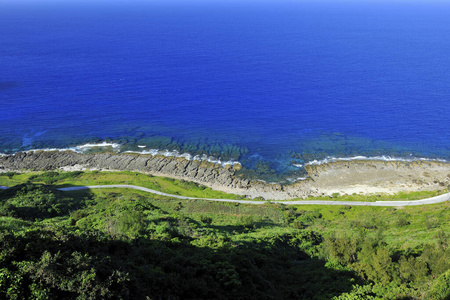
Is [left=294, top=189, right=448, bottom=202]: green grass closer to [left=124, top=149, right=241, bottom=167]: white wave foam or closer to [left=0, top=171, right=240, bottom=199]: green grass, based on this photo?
[left=0, top=171, right=240, bottom=199]: green grass

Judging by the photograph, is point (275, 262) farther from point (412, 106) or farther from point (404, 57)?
point (404, 57)

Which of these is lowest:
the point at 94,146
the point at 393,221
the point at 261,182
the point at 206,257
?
the point at 261,182

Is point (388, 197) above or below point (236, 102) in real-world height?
below

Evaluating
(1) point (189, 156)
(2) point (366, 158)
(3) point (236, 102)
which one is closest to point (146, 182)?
(1) point (189, 156)

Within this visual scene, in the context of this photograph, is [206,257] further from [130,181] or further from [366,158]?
[366,158]

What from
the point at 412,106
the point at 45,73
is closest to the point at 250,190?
the point at 412,106

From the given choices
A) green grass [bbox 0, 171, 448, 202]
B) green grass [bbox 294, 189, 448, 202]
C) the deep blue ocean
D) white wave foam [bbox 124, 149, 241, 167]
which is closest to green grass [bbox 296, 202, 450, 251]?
green grass [bbox 294, 189, 448, 202]

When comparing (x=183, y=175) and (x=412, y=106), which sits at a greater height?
(x=412, y=106)
